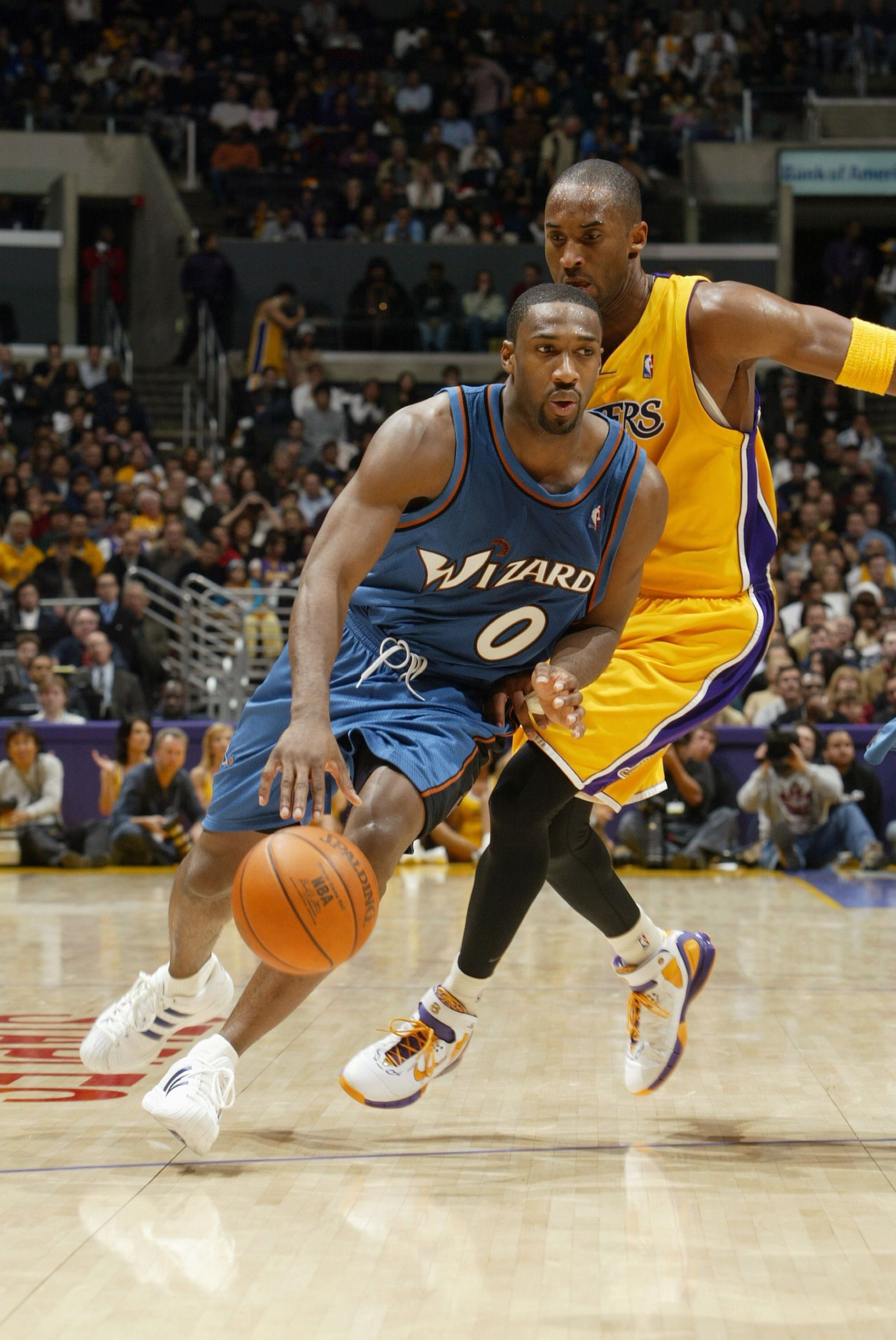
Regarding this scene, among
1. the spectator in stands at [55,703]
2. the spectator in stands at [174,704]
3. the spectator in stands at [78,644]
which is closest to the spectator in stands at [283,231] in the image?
the spectator in stands at [78,644]

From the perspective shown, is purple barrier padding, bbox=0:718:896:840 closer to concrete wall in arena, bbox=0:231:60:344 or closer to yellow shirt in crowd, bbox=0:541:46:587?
yellow shirt in crowd, bbox=0:541:46:587

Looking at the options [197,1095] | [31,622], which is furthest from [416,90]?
[197,1095]

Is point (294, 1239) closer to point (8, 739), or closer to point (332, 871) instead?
point (332, 871)

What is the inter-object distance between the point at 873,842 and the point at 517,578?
6.88 meters

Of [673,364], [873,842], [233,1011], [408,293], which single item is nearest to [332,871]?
[233,1011]

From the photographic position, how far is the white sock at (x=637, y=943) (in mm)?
3762

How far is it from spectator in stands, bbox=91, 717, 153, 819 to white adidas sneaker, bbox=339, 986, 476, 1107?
263 inches

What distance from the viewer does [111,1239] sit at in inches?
103

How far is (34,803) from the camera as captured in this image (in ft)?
33.2

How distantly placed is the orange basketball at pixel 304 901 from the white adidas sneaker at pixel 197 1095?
0.40 m

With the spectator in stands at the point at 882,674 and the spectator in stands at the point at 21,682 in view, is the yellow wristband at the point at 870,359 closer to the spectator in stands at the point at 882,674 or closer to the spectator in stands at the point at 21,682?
the spectator in stands at the point at 882,674

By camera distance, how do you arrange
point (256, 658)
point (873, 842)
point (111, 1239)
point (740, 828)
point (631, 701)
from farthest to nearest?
point (256, 658) → point (740, 828) → point (873, 842) → point (631, 701) → point (111, 1239)

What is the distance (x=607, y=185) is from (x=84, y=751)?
25.6 ft

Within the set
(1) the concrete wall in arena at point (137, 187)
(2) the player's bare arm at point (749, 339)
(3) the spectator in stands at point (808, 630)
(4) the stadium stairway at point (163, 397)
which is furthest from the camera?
(1) the concrete wall in arena at point (137, 187)
